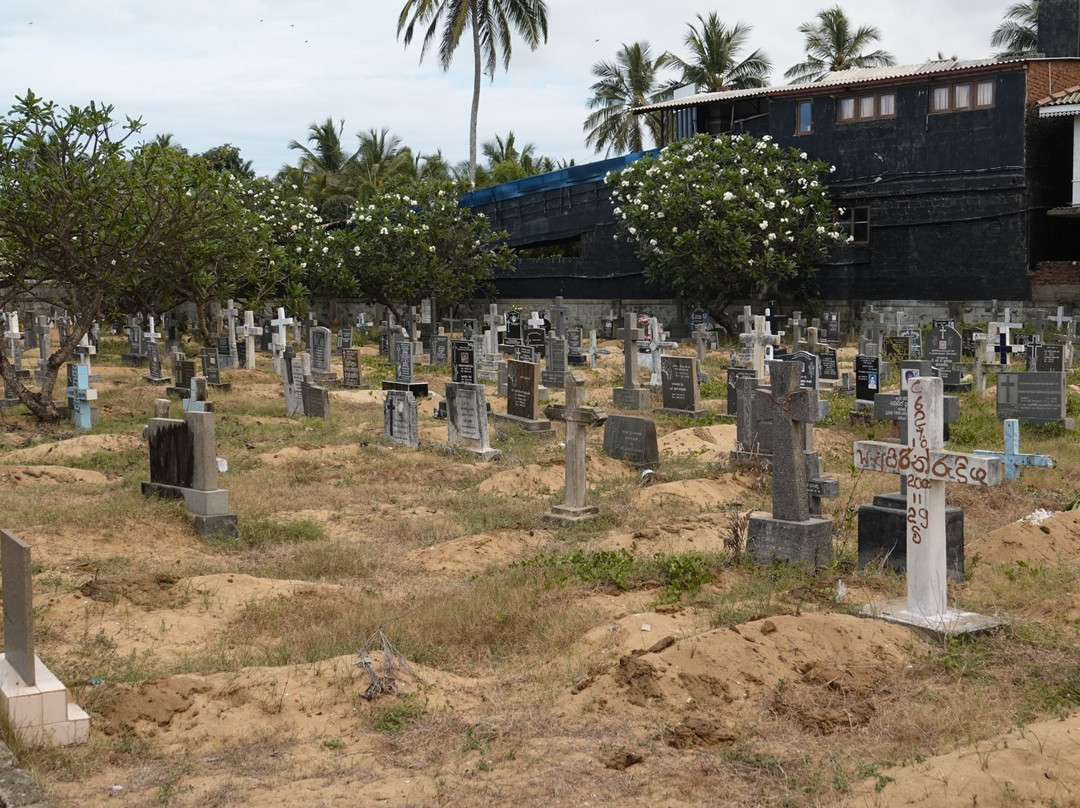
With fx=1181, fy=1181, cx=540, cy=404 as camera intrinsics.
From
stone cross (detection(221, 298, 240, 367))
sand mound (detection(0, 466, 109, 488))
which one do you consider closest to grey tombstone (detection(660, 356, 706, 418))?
sand mound (detection(0, 466, 109, 488))

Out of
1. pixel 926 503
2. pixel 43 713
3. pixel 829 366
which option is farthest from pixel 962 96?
pixel 43 713

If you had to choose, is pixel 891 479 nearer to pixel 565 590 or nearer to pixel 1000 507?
pixel 1000 507

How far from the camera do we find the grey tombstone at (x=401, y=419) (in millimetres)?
16250

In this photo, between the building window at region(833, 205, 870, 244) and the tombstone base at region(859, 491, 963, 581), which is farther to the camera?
the building window at region(833, 205, 870, 244)

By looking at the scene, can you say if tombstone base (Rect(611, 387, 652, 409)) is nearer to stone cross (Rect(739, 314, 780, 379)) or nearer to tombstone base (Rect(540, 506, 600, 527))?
stone cross (Rect(739, 314, 780, 379))

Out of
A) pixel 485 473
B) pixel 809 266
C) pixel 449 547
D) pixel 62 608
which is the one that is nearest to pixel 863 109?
pixel 809 266

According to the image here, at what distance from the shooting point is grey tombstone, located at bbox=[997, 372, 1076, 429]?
1644 centimetres

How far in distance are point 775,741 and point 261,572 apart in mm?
5019

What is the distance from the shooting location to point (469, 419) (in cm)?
1590

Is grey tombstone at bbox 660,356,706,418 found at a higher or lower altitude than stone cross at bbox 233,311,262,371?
Result: lower

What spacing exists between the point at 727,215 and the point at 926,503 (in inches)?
1068

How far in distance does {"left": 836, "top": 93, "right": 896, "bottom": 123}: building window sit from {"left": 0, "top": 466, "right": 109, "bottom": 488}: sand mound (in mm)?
27397

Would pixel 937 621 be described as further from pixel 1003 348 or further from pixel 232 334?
pixel 232 334

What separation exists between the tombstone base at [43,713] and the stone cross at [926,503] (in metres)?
4.55
